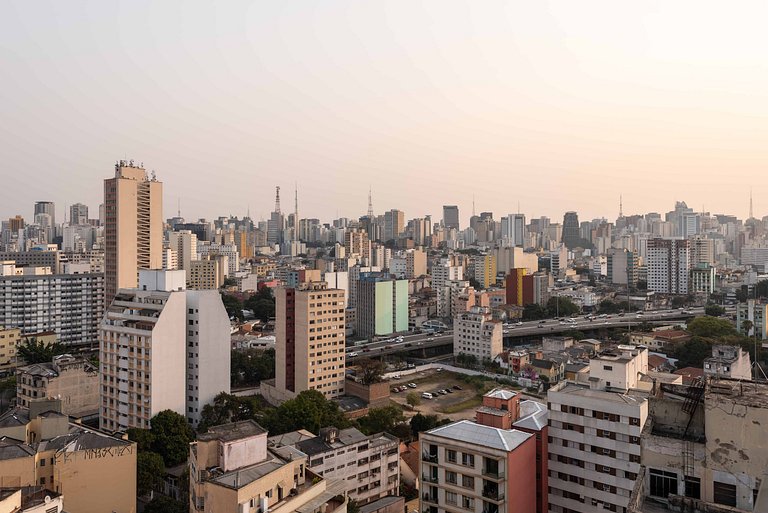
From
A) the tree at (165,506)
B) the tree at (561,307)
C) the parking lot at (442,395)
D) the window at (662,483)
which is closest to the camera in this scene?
the window at (662,483)

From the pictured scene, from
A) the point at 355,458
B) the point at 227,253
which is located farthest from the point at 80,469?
the point at 227,253

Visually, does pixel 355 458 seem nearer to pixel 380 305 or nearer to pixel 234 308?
pixel 380 305

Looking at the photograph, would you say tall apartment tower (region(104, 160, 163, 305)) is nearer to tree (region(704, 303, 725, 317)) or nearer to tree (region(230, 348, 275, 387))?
tree (region(230, 348, 275, 387))

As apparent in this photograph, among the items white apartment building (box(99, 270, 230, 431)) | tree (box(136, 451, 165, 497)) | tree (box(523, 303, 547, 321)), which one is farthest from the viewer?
tree (box(523, 303, 547, 321))

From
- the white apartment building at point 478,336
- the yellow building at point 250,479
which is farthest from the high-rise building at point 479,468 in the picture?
the white apartment building at point 478,336

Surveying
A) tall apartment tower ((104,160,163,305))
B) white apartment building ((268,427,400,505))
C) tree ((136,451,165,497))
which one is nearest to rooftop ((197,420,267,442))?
white apartment building ((268,427,400,505))

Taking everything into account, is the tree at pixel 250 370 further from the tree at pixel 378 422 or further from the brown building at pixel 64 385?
the tree at pixel 378 422

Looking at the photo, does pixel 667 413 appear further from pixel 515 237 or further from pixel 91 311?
pixel 515 237
